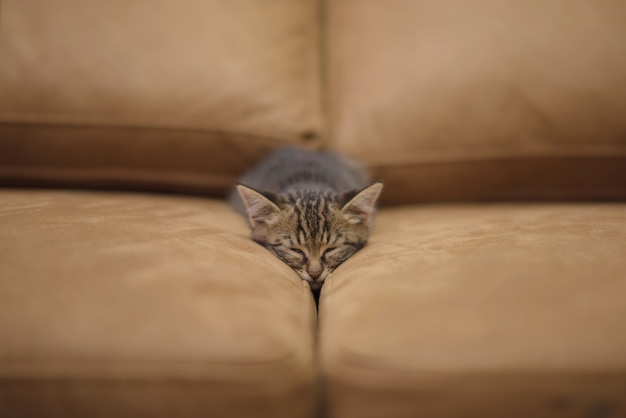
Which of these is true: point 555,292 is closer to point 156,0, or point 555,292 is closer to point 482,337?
point 482,337

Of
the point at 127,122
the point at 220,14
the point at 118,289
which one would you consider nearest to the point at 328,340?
the point at 118,289

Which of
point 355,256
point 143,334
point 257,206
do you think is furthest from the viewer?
point 257,206

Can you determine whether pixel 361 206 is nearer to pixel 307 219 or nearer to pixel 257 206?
pixel 307 219

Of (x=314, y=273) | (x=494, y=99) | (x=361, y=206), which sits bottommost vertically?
(x=314, y=273)

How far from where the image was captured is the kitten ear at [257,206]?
1196 millimetres

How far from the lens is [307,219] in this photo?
1.29 meters

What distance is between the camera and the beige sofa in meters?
0.67

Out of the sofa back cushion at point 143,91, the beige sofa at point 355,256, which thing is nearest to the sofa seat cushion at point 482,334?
the beige sofa at point 355,256

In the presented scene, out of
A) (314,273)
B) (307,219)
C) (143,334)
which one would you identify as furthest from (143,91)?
(143,334)

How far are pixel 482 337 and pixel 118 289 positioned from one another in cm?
52

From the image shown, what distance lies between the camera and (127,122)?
1.31 m

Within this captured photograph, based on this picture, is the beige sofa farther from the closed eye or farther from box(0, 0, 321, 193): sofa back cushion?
the closed eye

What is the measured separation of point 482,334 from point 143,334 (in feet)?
1.50

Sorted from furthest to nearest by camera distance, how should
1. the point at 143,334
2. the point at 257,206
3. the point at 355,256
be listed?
1. the point at 257,206
2. the point at 355,256
3. the point at 143,334
